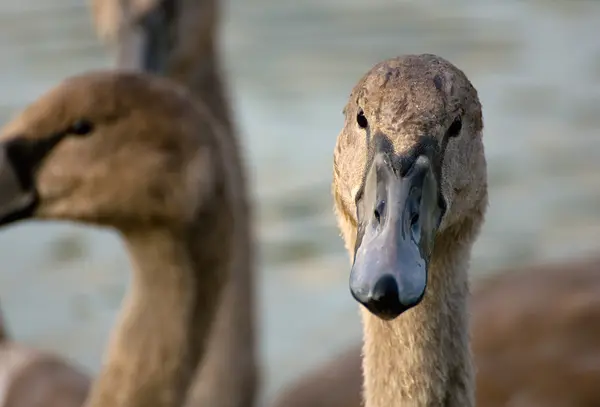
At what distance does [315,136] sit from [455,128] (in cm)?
517

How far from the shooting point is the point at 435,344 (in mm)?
2463

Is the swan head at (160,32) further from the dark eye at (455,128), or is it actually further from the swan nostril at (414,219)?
the swan nostril at (414,219)

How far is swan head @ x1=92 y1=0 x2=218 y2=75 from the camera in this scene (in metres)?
4.88

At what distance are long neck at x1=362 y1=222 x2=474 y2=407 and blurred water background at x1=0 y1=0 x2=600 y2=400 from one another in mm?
2740

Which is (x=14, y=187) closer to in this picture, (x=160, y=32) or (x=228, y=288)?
(x=228, y=288)

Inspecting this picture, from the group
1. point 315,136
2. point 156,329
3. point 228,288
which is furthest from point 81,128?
point 315,136

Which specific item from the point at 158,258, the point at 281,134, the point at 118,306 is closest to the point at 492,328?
the point at 158,258

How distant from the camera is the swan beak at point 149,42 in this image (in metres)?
4.83

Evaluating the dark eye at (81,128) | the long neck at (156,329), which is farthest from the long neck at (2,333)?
the dark eye at (81,128)

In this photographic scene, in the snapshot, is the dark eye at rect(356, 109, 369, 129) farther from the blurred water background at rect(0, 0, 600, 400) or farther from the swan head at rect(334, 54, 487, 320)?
the blurred water background at rect(0, 0, 600, 400)

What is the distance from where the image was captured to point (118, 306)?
621 cm

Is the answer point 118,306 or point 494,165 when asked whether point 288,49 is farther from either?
point 118,306

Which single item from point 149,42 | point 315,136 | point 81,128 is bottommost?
point 81,128

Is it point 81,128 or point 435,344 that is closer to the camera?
point 435,344
